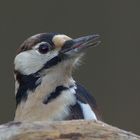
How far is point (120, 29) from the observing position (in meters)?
5.50

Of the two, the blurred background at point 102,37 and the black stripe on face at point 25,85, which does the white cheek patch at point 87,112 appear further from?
the blurred background at point 102,37

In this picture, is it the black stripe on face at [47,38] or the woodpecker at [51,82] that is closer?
the woodpecker at [51,82]

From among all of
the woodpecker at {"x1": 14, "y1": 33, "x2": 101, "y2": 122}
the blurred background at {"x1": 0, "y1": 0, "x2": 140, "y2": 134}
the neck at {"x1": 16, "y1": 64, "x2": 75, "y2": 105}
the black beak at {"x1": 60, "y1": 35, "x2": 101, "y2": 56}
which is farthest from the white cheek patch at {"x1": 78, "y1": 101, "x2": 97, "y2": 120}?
the blurred background at {"x1": 0, "y1": 0, "x2": 140, "y2": 134}

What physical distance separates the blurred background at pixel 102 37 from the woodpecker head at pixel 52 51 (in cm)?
142

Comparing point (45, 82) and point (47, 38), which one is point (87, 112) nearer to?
point (45, 82)

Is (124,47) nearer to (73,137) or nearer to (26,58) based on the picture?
(26,58)

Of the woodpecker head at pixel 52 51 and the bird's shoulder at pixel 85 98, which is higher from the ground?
the woodpecker head at pixel 52 51

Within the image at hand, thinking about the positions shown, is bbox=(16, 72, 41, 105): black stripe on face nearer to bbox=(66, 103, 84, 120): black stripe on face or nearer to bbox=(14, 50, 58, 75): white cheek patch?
bbox=(14, 50, 58, 75): white cheek patch

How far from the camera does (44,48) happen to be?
3.97 meters

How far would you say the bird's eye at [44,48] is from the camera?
156 inches

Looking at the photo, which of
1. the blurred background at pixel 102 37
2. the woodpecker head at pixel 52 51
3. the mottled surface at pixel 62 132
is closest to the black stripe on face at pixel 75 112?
the woodpecker head at pixel 52 51

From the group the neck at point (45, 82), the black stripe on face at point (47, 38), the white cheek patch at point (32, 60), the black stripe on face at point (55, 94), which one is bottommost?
the black stripe on face at point (55, 94)

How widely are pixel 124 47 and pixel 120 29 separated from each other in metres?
0.11

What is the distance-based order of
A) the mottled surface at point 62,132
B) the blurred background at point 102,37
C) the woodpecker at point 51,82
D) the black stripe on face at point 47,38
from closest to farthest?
the mottled surface at point 62,132
the woodpecker at point 51,82
the black stripe on face at point 47,38
the blurred background at point 102,37
